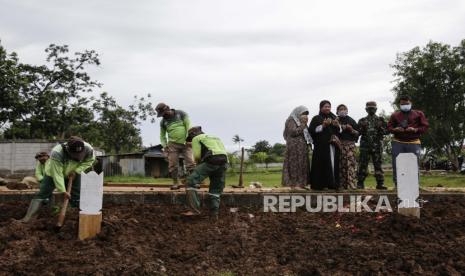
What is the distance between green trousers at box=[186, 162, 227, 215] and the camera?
25.1 feet

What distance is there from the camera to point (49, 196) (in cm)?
773

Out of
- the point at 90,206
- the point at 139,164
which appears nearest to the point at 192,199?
the point at 90,206

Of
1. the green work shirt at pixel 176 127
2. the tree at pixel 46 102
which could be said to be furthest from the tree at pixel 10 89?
the green work shirt at pixel 176 127

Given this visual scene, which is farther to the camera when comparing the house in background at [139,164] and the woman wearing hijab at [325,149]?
the house in background at [139,164]

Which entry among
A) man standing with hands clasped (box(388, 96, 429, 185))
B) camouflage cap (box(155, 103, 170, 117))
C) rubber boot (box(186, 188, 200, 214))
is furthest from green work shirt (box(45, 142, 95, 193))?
man standing with hands clasped (box(388, 96, 429, 185))

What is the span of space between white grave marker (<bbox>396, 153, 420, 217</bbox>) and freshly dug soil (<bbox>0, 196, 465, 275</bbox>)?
20 cm

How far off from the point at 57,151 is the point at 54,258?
2378 millimetres

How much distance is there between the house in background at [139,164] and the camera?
3243cm

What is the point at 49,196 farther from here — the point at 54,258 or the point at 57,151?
the point at 54,258

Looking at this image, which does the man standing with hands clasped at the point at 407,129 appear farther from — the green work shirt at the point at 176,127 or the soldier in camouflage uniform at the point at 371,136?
the green work shirt at the point at 176,127

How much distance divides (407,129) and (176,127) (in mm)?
4173

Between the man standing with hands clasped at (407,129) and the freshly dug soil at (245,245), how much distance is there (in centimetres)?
165

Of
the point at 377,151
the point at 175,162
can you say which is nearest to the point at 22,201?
the point at 175,162

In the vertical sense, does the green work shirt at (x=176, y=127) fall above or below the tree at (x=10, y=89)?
below
